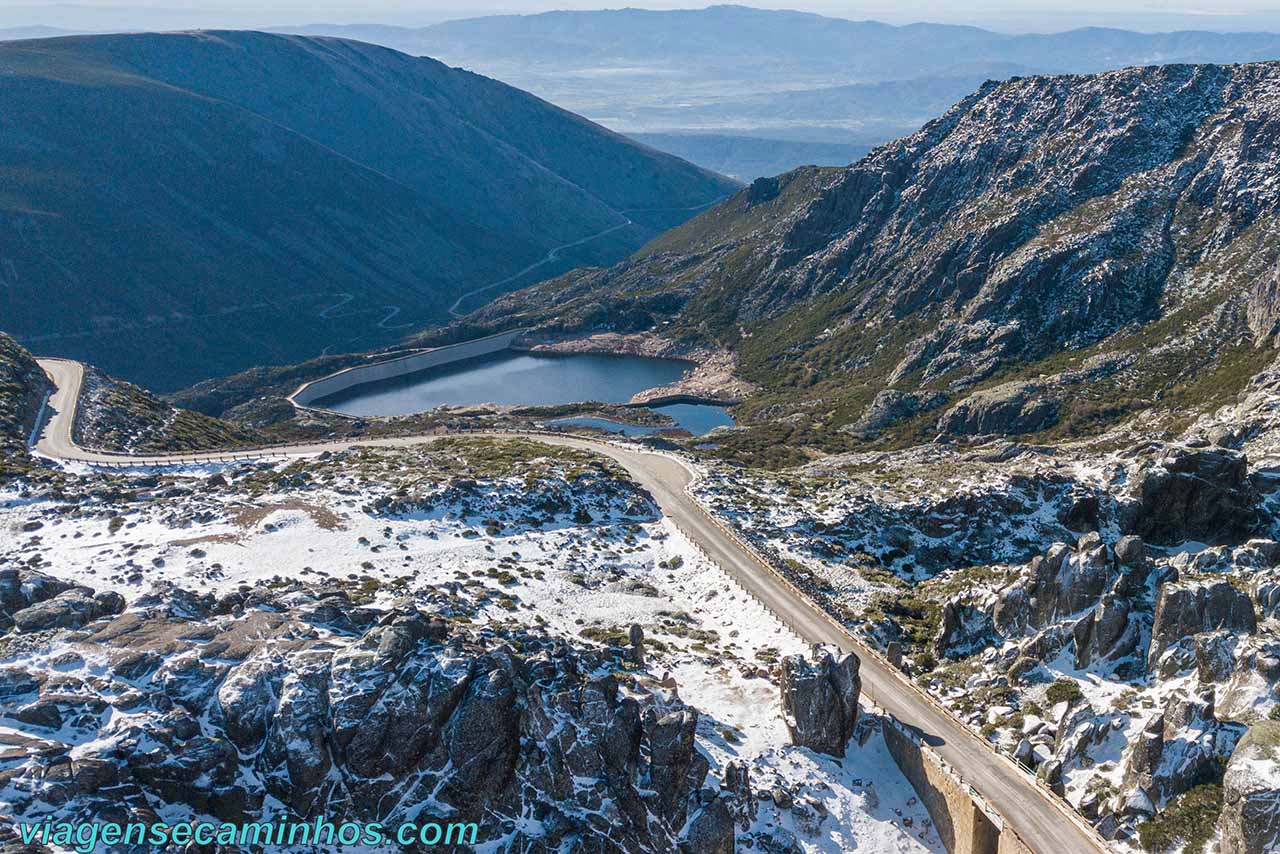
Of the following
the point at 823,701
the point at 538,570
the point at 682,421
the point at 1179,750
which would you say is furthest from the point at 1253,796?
the point at 682,421

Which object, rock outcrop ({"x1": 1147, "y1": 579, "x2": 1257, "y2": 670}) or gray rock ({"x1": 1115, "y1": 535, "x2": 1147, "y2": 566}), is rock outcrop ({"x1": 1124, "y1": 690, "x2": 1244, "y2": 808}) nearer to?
rock outcrop ({"x1": 1147, "y1": 579, "x2": 1257, "y2": 670})

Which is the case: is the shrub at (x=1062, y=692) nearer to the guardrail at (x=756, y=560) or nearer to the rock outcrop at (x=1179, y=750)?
the guardrail at (x=756, y=560)

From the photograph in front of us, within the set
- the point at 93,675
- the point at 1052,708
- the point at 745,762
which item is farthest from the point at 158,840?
the point at 1052,708

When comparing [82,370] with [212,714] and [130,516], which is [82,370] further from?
[212,714]

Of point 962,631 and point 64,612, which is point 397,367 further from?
point 64,612

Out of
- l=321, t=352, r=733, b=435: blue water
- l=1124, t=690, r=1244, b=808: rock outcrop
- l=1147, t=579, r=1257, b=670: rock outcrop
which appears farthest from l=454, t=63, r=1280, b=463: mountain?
l=1124, t=690, r=1244, b=808: rock outcrop

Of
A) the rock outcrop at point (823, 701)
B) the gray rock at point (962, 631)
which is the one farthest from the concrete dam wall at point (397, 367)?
the rock outcrop at point (823, 701)
